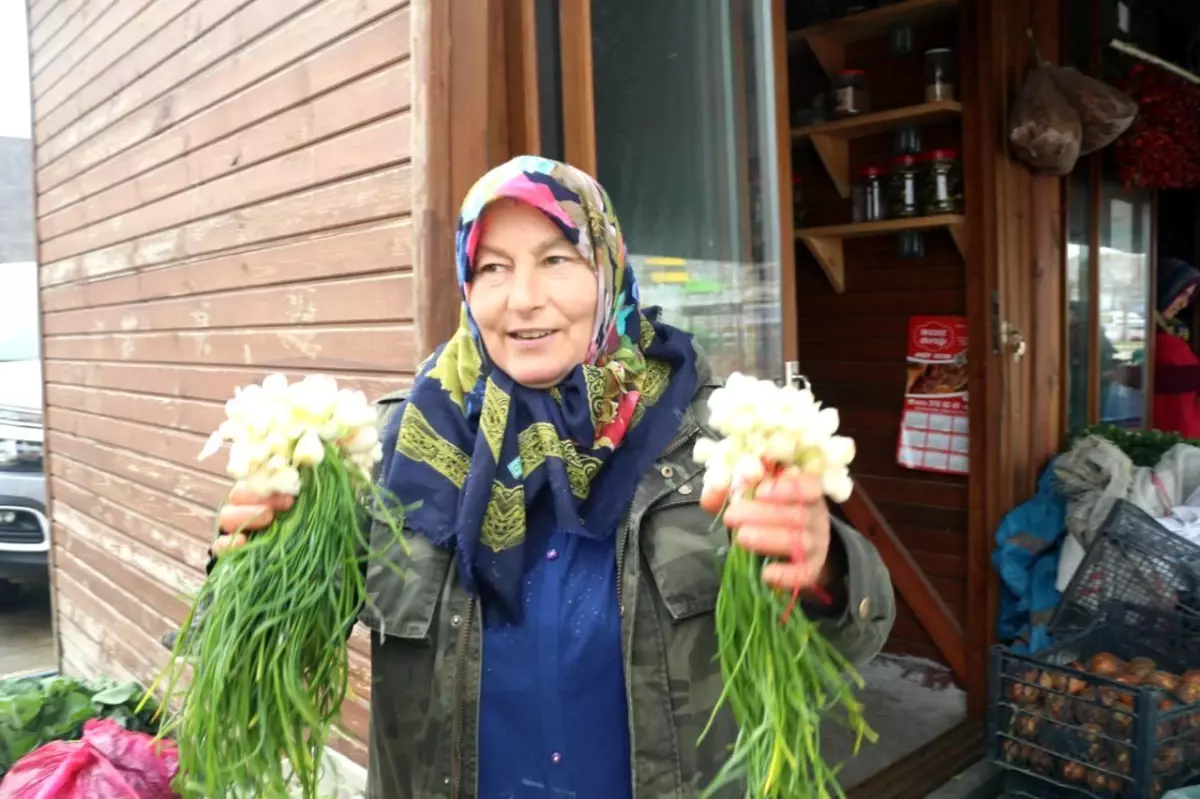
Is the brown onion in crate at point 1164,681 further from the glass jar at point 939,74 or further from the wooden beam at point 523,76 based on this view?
the wooden beam at point 523,76

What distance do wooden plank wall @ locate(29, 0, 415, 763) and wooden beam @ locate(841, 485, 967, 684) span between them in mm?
2086

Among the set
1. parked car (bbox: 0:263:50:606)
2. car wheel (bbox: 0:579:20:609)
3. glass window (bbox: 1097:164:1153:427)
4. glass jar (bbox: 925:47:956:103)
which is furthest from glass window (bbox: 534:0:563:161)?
car wheel (bbox: 0:579:20:609)

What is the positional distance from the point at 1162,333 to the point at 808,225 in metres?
2.11

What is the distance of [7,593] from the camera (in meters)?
6.90

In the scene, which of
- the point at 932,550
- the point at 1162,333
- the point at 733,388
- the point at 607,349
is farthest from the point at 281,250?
the point at 1162,333

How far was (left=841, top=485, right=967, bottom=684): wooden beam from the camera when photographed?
11.8ft

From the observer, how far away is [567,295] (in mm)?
1360

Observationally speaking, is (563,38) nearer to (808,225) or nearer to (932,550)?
(808,225)

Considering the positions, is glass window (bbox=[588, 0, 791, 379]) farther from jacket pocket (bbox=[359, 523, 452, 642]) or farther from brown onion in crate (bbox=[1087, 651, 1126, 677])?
brown onion in crate (bbox=[1087, 651, 1126, 677])

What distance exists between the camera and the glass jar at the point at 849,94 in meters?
3.67

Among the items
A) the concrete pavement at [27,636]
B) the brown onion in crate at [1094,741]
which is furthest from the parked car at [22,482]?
the brown onion in crate at [1094,741]

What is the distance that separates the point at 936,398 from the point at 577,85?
2290 mm

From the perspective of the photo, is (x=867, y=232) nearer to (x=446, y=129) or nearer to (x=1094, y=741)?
(x=1094, y=741)

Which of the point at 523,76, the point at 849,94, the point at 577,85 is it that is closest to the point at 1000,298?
the point at 849,94
